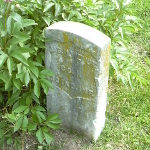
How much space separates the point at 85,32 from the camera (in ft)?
8.27

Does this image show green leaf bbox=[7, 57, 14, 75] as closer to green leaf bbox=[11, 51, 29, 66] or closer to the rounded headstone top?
green leaf bbox=[11, 51, 29, 66]

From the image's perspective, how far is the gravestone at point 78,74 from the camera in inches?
98.5

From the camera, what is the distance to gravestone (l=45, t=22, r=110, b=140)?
2.50 metres

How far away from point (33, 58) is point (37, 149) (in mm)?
893

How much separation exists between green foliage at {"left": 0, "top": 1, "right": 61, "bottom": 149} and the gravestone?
5.5 inches

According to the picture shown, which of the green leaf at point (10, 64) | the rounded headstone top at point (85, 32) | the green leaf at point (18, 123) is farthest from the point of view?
the green leaf at point (18, 123)

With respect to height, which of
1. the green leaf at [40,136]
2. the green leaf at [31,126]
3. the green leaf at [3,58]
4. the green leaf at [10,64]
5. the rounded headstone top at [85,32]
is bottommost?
the green leaf at [40,136]

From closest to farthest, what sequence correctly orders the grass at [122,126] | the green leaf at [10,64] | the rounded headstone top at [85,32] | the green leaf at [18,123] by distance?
the green leaf at [10,64], the rounded headstone top at [85,32], the green leaf at [18,123], the grass at [122,126]

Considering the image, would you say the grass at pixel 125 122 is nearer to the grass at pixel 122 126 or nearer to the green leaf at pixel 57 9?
the grass at pixel 122 126

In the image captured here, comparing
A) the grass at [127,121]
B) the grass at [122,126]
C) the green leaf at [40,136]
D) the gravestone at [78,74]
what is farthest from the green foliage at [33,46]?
the grass at [127,121]

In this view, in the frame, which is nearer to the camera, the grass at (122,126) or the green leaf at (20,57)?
the green leaf at (20,57)

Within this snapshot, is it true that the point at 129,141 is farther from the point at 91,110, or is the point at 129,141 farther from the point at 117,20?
the point at 117,20

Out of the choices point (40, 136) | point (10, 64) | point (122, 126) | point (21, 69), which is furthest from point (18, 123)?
point (122, 126)

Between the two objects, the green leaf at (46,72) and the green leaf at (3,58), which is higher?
the green leaf at (3,58)
